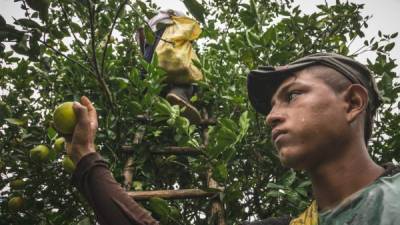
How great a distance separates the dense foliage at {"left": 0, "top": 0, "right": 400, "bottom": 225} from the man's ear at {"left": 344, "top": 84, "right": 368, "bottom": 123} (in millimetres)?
763

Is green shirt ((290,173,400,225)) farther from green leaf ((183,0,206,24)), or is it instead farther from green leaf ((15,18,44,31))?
green leaf ((15,18,44,31))

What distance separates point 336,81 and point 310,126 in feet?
0.67

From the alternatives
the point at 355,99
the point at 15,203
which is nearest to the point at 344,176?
the point at 355,99

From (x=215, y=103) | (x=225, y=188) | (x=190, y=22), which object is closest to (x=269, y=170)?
(x=225, y=188)

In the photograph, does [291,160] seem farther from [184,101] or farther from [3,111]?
[3,111]

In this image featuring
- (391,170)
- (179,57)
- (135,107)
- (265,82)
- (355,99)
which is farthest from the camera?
(179,57)

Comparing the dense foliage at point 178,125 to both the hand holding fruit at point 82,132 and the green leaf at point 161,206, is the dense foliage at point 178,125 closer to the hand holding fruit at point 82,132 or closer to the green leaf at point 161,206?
the green leaf at point 161,206

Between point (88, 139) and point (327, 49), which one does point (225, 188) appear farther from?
point (327, 49)

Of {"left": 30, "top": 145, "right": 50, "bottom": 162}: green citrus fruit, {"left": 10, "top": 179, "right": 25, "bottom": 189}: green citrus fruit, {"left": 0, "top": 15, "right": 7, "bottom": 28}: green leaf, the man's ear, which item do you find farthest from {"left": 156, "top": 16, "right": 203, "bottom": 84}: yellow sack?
the man's ear

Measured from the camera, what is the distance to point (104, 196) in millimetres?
1148

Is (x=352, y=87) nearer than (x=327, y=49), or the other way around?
(x=352, y=87)

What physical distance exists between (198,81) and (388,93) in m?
1.23

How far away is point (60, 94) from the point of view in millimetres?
2857

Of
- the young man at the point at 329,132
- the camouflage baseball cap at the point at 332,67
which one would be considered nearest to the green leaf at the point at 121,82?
the camouflage baseball cap at the point at 332,67
